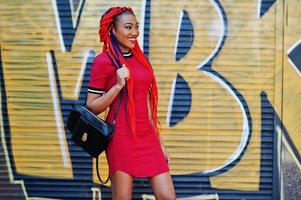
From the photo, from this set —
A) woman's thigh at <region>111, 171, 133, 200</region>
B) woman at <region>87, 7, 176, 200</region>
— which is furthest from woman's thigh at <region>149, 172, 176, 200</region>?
woman's thigh at <region>111, 171, 133, 200</region>

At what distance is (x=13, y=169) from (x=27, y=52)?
1.14m

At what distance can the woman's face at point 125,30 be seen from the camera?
10.9 feet

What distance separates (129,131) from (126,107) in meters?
0.15

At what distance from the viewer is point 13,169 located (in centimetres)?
491

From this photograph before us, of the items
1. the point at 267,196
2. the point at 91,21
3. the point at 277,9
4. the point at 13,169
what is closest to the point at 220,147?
the point at 267,196

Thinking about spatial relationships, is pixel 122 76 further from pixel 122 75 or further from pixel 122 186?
pixel 122 186

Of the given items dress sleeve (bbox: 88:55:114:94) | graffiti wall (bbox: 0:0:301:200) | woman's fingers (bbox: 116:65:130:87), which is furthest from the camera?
graffiti wall (bbox: 0:0:301:200)

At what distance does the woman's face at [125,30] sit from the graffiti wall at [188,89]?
1.46 m

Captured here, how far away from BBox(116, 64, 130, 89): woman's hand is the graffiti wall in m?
1.69

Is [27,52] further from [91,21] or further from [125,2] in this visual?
[125,2]

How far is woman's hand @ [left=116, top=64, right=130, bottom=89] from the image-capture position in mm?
3092

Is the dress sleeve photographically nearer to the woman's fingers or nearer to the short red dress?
the short red dress

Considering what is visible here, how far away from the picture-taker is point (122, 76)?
3.09 m

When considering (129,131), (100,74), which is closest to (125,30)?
(100,74)
